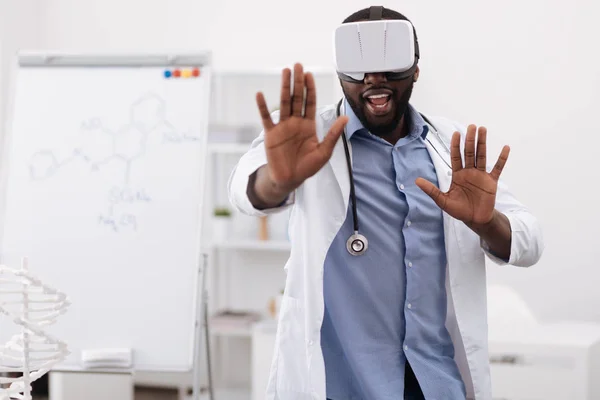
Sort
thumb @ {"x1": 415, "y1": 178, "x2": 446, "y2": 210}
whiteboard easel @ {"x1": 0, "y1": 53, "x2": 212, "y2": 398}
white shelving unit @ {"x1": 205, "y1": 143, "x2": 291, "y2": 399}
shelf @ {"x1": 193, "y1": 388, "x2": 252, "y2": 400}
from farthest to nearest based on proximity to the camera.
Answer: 1. white shelving unit @ {"x1": 205, "y1": 143, "x2": 291, "y2": 399}
2. shelf @ {"x1": 193, "y1": 388, "x2": 252, "y2": 400}
3. whiteboard easel @ {"x1": 0, "y1": 53, "x2": 212, "y2": 398}
4. thumb @ {"x1": 415, "y1": 178, "x2": 446, "y2": 210}

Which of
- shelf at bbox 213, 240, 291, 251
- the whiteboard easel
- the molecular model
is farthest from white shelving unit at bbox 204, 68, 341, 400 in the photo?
the molecular model

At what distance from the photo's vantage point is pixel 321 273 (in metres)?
1.39

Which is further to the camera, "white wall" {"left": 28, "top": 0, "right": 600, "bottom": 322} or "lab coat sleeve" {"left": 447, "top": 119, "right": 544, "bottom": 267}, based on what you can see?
"white wall" {"left": 28, "top": 0, "right": 600, "bottom": 322}

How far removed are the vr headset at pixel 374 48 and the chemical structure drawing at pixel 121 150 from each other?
125cm

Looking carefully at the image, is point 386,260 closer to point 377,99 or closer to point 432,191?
point 432,191

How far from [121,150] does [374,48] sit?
140 cm

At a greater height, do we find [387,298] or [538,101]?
[538,101]

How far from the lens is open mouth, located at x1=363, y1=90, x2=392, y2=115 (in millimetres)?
1408

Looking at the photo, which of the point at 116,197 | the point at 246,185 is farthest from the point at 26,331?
the point at 116,197

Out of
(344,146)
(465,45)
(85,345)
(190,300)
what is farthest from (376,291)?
(465,45)

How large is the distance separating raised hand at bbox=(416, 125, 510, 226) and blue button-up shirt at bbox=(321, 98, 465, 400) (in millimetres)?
121

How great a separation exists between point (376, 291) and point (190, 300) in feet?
3.90

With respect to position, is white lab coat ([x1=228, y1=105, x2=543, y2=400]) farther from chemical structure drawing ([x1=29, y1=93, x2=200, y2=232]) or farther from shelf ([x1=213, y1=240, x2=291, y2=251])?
shelf ([x1=213, y1=240, x2=291, y2=251])

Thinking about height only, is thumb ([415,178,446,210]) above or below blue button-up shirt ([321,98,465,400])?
above
